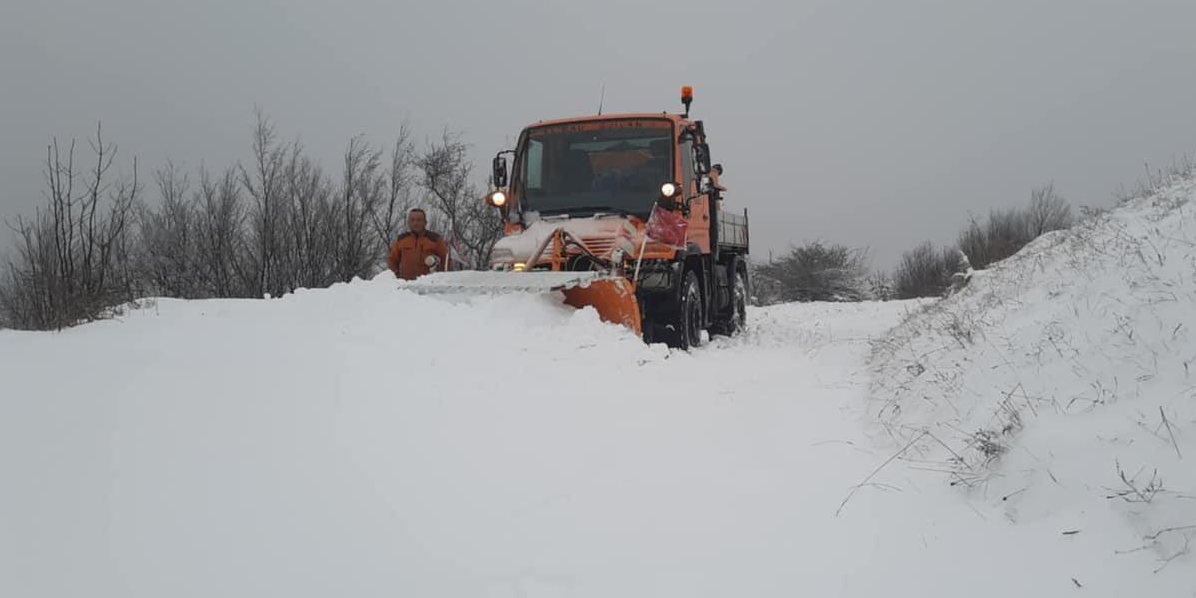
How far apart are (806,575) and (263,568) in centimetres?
168

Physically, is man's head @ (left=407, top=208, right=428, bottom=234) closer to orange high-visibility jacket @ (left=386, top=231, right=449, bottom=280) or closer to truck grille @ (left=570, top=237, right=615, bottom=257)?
orange high-visibility jacket @ (left=386, top=231, right=449, bottom=280)

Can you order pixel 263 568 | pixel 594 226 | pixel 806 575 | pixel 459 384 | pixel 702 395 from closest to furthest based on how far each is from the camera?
1. pixel 263 568
2. pixel 806 575
3. pixel 459 384
4. pixel 702 395
5. pixel 594 226

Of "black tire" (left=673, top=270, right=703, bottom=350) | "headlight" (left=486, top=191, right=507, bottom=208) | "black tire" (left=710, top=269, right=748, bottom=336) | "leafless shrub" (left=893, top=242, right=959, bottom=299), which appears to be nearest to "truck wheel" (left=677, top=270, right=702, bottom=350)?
"black tire" (left=673, top=270, right=703, bottom=350)

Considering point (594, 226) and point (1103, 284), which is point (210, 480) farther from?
point (594, 226)

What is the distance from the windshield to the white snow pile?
3755mm

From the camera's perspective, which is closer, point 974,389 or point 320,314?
point 974,389

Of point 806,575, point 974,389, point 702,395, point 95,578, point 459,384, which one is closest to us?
point 95,578

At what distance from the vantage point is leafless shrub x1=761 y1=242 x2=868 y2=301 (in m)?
34.0

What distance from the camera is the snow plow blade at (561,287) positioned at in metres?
6.13

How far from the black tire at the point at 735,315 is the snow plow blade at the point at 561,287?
4.43 metres

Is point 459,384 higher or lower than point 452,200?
lower

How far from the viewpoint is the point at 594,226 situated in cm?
784

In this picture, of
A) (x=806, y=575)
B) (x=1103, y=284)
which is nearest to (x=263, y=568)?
(x=806, y=575)

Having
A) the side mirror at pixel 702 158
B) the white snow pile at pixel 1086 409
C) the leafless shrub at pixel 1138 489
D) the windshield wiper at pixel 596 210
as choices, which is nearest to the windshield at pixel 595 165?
the windshield wiper at pixel 596 210
